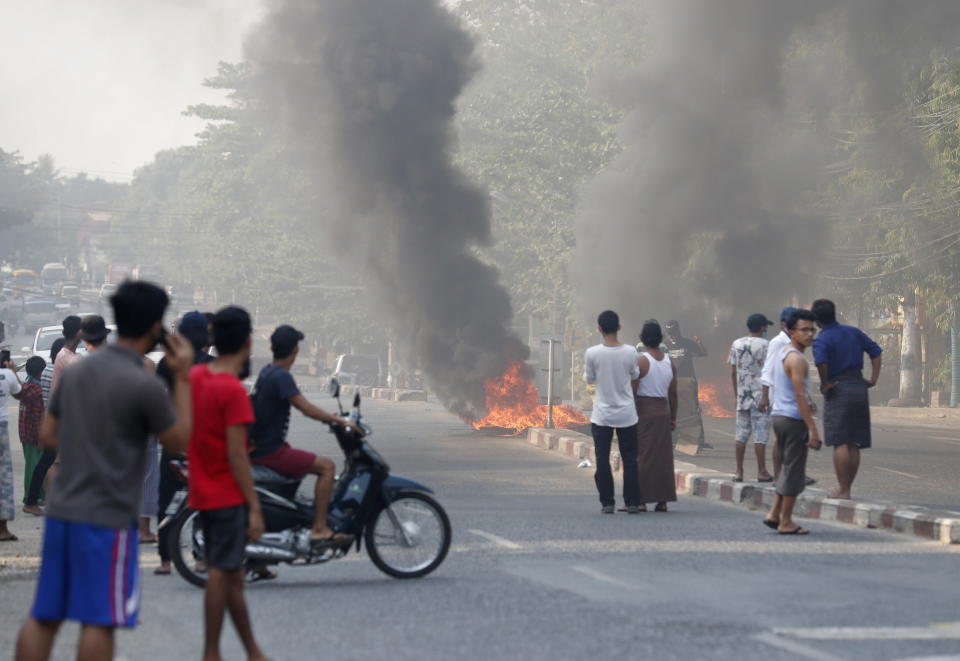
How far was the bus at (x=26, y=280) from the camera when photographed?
96250 mm

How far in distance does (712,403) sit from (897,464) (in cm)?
1322

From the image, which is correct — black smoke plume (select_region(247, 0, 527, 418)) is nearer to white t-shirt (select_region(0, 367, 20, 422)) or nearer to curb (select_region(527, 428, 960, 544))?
curb (select_region(527, 428, 960, 544))

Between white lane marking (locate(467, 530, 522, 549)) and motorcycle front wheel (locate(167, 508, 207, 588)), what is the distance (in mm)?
2279

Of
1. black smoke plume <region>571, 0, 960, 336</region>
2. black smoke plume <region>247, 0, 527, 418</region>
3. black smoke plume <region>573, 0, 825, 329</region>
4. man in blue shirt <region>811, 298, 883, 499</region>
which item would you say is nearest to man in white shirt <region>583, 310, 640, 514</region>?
man in blue shirt <region>811, 298, 883, 499</region>

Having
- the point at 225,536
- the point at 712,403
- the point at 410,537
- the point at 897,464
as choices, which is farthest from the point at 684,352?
the point at 225,536

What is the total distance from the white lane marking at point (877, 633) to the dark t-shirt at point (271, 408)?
9.32 feet

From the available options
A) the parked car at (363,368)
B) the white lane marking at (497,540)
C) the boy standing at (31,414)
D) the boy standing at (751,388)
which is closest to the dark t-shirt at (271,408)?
the white lane marking at (497,540)

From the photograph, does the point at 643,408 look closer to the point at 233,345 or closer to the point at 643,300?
the point at 233,345

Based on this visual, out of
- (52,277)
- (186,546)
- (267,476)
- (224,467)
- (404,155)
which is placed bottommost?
(186,546)

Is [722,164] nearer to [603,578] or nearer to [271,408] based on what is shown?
[603,578]

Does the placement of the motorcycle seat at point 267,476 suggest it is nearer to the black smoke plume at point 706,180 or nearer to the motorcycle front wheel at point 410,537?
Result: the motorcycle front wheel at point 410,537

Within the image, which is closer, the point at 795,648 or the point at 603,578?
the point at 795,648

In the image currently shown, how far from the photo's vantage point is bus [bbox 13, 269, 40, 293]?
96.2 metres

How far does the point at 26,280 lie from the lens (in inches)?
4001
